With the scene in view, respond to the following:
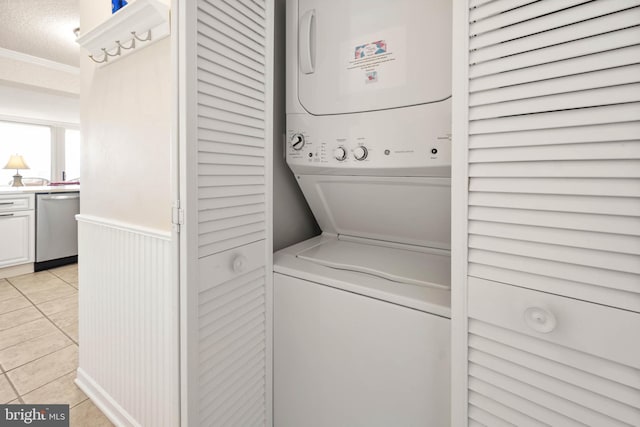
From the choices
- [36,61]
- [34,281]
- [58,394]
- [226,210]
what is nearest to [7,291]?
[34,281]

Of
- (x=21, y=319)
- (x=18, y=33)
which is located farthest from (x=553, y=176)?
(x=18, y=33)

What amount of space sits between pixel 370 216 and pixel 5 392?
88.8 inches

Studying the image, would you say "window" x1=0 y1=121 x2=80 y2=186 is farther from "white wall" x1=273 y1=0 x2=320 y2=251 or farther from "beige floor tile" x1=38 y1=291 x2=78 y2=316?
"white wall" x1=273 y1=0 x2=320 y2=251

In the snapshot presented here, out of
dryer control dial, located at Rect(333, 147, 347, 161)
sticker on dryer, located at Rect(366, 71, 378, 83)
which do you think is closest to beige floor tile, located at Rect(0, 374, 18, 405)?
dryer control dial, located at Rect(333, 147, 347, 161)

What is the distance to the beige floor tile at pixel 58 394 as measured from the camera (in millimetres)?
1645

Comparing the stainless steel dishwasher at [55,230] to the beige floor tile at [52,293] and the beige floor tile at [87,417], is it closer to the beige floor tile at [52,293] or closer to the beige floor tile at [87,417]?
the beige floor tile at [52,293]

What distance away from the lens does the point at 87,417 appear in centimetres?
155

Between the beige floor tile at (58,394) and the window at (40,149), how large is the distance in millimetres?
5817

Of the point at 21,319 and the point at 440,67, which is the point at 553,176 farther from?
the point at 21,319

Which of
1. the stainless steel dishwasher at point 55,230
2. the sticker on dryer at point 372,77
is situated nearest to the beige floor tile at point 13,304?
the stainless steel dishwasher at point 55,230

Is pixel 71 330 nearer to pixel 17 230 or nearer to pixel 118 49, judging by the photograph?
pixel 17 230

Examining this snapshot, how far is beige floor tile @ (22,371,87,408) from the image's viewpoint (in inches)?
64.7

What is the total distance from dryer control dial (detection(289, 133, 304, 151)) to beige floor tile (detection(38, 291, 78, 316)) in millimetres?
Answer: 2788

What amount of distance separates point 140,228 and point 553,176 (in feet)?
4.78
